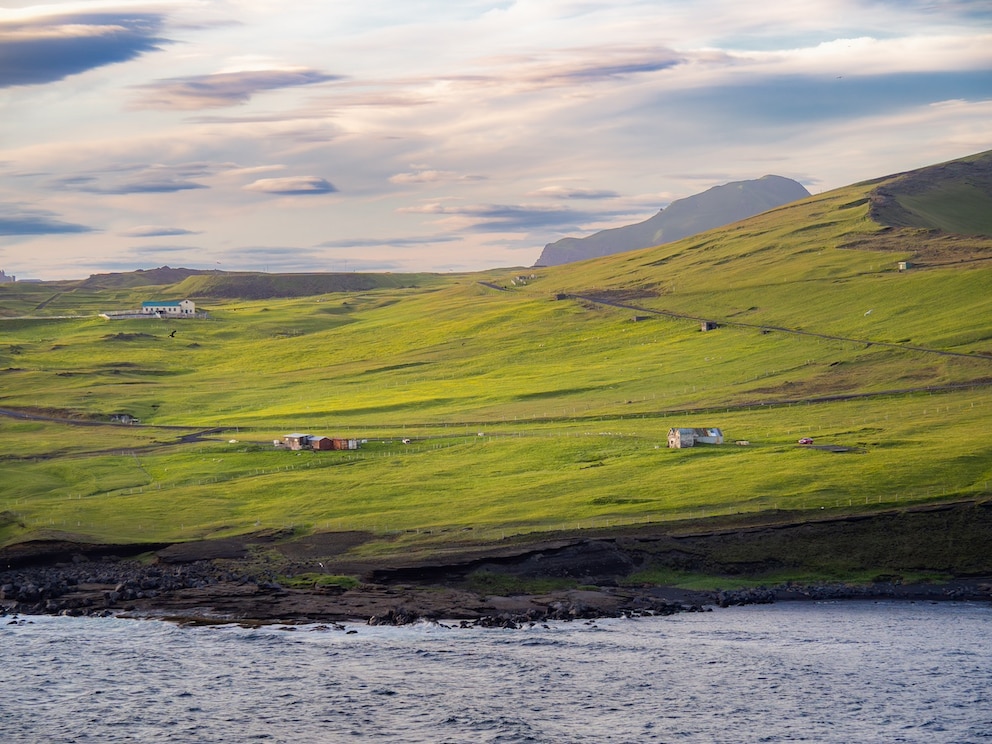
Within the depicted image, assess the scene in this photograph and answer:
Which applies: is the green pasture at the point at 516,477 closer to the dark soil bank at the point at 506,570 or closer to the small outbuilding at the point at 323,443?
the small outbuilding at the point at 323,443

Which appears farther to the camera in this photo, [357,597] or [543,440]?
[543,440]

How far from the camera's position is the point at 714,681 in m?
63.5

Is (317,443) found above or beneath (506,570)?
above

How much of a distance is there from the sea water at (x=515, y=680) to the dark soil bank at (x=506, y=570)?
3.49m

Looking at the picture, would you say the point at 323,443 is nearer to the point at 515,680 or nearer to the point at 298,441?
the point at 298,441

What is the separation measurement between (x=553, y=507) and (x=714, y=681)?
118ft

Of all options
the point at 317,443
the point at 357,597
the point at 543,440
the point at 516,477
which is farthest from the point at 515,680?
the point at 317,443

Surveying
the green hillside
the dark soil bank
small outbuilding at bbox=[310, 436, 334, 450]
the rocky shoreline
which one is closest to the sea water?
the rocky shoreline

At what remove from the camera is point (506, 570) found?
85.2 meters

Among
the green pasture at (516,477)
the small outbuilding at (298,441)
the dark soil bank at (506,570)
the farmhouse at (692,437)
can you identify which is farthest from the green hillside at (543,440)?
the dark soil bank at (506,570)

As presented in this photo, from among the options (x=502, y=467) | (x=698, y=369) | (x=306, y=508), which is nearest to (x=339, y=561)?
(x=306, y=508)

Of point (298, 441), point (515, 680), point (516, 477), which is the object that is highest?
point (298, 441)

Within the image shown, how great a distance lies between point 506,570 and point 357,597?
1156cm

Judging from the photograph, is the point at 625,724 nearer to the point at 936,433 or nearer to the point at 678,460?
the point at 678,460
